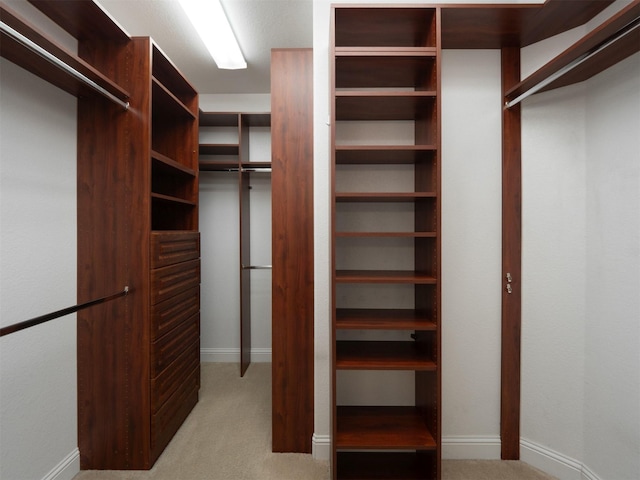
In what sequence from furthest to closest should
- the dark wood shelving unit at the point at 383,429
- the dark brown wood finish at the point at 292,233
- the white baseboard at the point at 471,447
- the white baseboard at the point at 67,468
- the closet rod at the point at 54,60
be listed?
the dark brown wood finish at the point at 292,233 → the white baseboard at the point at 471,447 → the white baseboard at the point at 67,468 → the dark wood shelving unit at the point at 383,429 → the closet rod at the point at 54,60

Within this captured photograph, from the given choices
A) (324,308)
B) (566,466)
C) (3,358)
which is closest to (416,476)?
(566,466)

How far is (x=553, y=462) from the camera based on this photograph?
167 cm

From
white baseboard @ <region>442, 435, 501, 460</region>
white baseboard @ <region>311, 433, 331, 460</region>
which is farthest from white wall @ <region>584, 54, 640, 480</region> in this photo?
white baseboard @ <region>311, 433, 331, 460</region>

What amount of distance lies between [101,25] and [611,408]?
3.19 metres

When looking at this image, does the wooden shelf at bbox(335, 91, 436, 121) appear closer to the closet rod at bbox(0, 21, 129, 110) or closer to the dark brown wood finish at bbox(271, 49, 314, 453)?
the dark brown wood finish at bbox(271, 49, 314, 453)

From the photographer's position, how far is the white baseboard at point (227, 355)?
3.23 metres

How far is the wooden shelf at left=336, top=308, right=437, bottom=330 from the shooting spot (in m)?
1.47

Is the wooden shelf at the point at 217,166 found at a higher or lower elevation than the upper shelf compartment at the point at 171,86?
lower

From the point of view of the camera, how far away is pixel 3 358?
1324 mm

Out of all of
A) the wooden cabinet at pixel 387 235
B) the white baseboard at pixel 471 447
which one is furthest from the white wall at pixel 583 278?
the wooden cabinet at pixel 387 235

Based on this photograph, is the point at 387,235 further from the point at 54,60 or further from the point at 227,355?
the point at 227,355

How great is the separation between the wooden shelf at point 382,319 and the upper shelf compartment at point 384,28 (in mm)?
1322

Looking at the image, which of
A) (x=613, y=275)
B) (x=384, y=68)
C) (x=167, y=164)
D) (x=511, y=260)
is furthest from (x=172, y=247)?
(x=613, y=275)

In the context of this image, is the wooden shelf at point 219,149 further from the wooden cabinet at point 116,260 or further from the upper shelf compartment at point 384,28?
the upper shelf compartment at point 384,28
